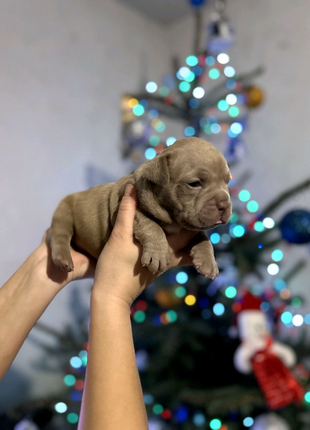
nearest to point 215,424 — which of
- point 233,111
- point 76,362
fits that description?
point 76,362

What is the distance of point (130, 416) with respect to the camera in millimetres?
762

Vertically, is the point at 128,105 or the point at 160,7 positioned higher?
the point at 160,7

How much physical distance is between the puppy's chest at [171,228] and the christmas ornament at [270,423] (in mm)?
1308

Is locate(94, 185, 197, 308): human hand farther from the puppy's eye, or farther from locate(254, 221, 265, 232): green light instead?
locate(254, 221, 265, 232): green light

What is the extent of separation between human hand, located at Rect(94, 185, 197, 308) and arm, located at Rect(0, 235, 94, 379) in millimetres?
294

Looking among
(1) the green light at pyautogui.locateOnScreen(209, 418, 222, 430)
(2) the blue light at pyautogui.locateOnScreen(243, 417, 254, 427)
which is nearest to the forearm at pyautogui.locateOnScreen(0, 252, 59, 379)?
(1) the green light at pyautogui.locateOnScreen(209, 418, 222, 430)

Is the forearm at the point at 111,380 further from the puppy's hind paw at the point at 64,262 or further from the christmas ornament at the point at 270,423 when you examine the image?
the christmas ornament at the point at 270,423

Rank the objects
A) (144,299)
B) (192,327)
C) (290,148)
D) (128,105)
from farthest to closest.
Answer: (128,105)
(290,148)
(144,299)
(192,327)

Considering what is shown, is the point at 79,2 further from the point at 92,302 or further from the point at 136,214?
the point at 92,302

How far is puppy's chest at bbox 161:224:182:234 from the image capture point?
1111 millimetres

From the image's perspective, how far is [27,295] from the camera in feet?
4.10

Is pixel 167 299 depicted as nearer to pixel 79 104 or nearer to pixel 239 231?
pixel 239 231

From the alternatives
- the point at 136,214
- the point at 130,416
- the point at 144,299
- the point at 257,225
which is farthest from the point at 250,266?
the point at 130,416

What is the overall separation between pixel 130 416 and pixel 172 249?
0.49 metres
